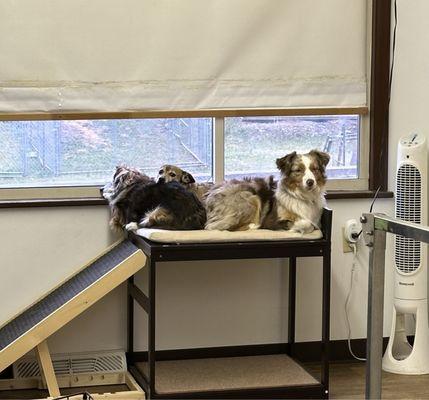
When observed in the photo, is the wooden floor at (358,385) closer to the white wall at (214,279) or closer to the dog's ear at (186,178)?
the white wall at (214,279)

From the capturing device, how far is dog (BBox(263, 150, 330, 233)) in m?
3.83

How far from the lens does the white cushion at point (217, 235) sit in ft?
12.0

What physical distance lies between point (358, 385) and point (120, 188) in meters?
1.42

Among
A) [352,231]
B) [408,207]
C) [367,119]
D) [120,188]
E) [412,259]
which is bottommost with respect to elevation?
[412,259]

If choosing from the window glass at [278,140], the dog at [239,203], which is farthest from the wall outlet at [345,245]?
the dog at [239,203]

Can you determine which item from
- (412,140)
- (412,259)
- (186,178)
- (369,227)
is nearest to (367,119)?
(412,140)

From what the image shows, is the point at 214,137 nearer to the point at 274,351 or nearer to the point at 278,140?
Result: the point at 278,140

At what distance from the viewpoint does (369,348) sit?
9.51 ft

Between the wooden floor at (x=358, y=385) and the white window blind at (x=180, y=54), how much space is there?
128 centimetres

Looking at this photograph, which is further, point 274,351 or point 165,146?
point 274,351

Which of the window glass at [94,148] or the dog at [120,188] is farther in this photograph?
the window glass at [94,148]

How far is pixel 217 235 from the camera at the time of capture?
3729mm

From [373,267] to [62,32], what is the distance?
1934 millimetres

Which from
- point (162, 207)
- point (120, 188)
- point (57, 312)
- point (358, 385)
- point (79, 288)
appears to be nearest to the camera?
point (57, 312)
